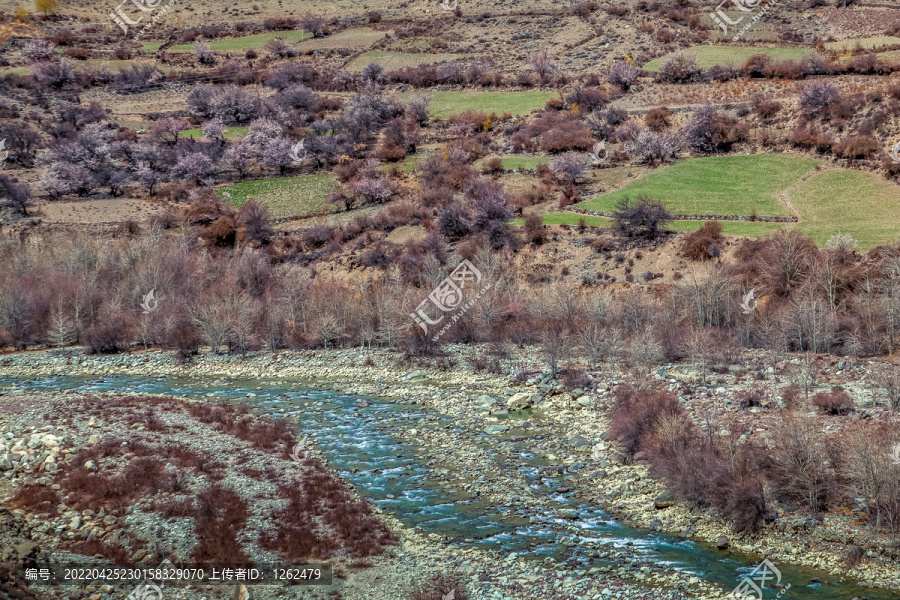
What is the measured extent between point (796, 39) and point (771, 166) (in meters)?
34.3

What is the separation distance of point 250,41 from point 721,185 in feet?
255

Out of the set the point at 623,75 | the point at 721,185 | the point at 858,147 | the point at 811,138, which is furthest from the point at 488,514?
the point at 623,75

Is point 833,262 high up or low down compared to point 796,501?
up

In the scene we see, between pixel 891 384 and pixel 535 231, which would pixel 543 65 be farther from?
pixel 891 384

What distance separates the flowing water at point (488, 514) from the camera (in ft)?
63.6

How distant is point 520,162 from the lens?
67812 mm

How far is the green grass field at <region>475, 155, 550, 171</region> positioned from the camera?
219 feet

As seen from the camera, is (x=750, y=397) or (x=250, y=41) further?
(x=250, y=41)

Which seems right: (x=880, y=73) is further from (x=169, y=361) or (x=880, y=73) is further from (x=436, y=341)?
(x=169, y=361)

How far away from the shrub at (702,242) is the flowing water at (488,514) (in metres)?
23.0

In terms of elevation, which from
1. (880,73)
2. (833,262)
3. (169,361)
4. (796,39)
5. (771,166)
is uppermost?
(796,39)

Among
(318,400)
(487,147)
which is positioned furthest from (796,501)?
(487,147)

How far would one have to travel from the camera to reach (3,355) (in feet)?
147

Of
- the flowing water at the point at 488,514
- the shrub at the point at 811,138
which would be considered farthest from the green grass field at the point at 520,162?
the flowing water at the point at 488,514
